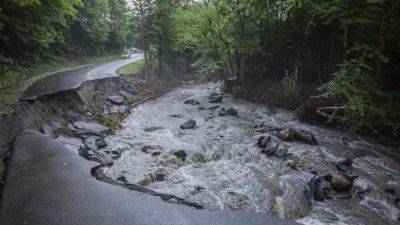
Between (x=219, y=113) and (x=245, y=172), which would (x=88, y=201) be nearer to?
(x=245, y=172)

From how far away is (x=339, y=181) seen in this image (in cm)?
797

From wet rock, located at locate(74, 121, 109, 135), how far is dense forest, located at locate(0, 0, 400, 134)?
4.65 m

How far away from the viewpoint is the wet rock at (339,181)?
25.8 feet

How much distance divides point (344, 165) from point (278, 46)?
1187cm

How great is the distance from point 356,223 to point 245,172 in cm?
315

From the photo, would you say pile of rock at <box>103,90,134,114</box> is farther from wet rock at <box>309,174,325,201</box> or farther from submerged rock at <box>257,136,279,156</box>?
wet rock at <box>309,174,325,201</box>

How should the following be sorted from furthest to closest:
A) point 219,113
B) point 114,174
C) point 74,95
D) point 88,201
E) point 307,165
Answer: point 219,113
point 74,95
point 307,165
point 114,174
point 88,201

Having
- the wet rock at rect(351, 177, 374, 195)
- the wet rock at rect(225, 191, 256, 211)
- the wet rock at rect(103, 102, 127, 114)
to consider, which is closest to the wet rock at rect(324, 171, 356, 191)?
the wet rock at rect(351, 177, 374, 195)

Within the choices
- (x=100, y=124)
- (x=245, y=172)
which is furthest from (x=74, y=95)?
(x=245, y=172)

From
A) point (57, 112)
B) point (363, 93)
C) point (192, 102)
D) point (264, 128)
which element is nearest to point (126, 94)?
point (192, 102)

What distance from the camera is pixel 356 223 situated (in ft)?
20.7

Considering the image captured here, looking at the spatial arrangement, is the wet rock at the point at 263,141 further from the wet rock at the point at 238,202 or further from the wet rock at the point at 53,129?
the wet rock at the point at 53,129

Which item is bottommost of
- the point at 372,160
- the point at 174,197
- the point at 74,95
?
the point at 372,160

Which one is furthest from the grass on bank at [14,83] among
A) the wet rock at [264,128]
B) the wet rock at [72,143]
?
the wet rock at [264,128]
